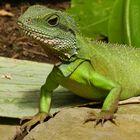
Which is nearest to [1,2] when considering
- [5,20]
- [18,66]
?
[5,20]

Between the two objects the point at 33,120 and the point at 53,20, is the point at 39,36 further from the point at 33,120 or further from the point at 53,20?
the point at 33,120

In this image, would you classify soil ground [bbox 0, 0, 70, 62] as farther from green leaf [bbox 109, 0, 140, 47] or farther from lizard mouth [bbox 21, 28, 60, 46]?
lizard mouth [bbox 21, 28, 60, 46]

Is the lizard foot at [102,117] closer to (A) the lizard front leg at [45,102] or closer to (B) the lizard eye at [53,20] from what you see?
(A) the lizard front leg at [45,102]

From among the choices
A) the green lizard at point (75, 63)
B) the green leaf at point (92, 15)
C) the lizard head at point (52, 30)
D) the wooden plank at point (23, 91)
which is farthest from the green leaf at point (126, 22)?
the lizard head at point (52, 30)

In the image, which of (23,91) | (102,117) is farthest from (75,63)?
(23,91)

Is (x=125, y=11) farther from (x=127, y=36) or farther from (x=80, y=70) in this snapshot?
(x=80, y=70)

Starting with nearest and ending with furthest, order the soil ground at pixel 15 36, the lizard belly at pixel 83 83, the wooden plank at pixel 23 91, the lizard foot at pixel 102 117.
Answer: the lizard foot at pixel 102 117
the lizard belly at pixel 83 83
the wooden plank at pixel 23 91
the soil ground at pixel 15 36
